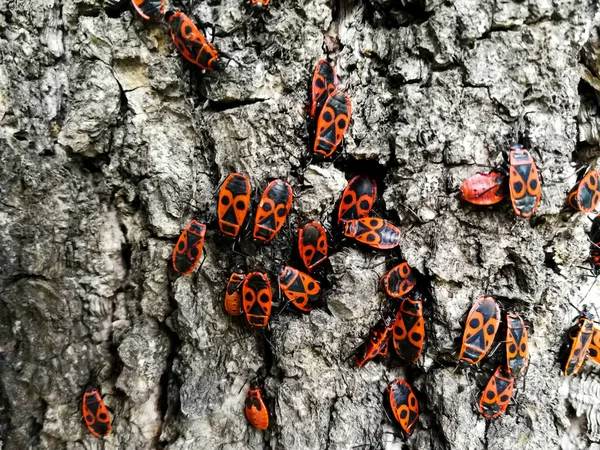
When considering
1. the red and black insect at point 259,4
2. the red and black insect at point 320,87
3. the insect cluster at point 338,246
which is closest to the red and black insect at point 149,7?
the insect cluster at point 338,246

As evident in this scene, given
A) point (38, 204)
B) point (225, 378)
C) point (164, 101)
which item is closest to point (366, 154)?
point (164, 101)

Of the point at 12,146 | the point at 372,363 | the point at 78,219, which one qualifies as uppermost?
the point at 12,146

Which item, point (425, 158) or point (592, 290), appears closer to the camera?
point (425, 158)

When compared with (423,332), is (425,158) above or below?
above

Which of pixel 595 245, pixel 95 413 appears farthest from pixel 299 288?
pixel 595 245

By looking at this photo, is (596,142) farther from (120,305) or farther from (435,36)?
(120,305)

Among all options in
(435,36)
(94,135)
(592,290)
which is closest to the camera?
(435,36)

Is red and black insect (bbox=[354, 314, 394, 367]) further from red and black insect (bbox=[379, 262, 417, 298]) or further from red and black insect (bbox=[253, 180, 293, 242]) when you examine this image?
red and black insect (bbox=[253, 180, 293, 242])

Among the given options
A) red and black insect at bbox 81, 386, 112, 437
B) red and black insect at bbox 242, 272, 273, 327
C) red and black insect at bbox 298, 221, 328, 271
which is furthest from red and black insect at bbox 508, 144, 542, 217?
red and black insect at bbox 81, 386, 112, 437
